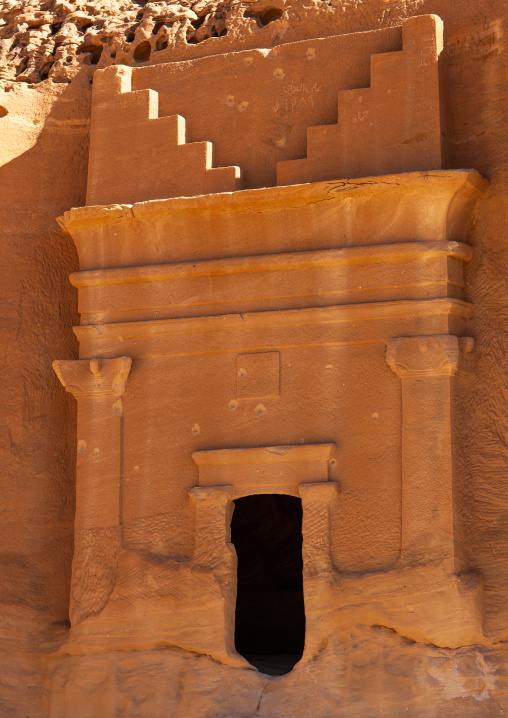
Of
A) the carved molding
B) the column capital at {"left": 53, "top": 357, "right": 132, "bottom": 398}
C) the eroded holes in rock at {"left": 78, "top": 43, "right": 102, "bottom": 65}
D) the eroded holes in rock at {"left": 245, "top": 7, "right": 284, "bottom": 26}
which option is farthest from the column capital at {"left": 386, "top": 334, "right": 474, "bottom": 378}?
the eroded holes in rock at {"left": 78, "top": 43, "right": 102, "bottom": 65}

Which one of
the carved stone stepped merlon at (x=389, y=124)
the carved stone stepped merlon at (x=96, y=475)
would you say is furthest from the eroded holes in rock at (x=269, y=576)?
the carved stone stepped merlon at (x=389, y=124)

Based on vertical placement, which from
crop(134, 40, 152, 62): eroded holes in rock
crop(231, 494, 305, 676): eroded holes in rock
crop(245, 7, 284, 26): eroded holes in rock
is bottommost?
crop(231, 494, 305, 676): eroded holes in rock

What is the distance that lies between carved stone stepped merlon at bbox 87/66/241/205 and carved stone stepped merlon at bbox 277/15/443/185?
0.60m

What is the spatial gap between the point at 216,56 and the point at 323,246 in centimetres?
183

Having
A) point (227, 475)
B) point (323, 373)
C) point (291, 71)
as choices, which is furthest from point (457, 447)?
point (291, 71)

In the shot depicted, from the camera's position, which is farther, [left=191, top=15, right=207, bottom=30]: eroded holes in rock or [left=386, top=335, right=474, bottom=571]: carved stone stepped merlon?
[left=191, top=15, right=207, bottom=30]: eroded holes in rock

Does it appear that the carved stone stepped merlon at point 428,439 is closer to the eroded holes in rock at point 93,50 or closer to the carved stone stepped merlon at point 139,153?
the carved stone stepped merlon at point 139,153

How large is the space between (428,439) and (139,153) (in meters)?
3.01

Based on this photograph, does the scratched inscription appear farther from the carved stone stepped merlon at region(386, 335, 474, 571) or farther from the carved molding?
the carved molding

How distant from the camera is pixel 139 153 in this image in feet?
28.5

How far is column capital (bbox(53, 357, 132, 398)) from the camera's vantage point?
829 cm

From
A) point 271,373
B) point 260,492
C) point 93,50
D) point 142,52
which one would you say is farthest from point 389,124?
point 93,50

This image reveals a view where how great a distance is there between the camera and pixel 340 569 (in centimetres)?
754

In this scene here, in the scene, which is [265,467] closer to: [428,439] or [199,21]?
[428,439]
